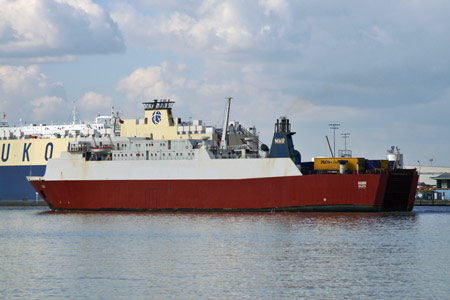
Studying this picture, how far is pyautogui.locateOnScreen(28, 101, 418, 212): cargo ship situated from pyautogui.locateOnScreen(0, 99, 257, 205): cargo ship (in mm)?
7250

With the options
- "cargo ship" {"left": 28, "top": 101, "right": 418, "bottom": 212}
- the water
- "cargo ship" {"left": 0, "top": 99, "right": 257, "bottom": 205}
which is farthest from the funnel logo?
the water

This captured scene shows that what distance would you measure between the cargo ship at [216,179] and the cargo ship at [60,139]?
7.25 m

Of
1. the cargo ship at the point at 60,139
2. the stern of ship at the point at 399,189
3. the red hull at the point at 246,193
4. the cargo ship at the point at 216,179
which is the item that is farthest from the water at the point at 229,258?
the cargo ship at the point at 60,139

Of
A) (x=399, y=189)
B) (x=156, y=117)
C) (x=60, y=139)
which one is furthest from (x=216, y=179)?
(x=60, y=139)

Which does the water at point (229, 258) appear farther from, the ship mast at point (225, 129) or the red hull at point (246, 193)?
the ship mast at point (225, 129)

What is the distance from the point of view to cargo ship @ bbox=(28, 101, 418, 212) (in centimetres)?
4822

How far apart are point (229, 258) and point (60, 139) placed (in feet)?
131

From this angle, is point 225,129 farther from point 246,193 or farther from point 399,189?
point 399,189

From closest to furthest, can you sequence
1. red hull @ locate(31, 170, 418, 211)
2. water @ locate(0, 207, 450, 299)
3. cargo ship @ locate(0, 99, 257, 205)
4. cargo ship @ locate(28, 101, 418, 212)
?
water @ locate(0, 207, 450, 299), red hull @ locate(31, 170, 418, 211), cargo ship @ locate(28, 101, 418, 212), cargo ship @ locate(0, 99, 257, 205)

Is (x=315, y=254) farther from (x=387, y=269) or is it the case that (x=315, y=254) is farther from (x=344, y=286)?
(x=344, y=286)

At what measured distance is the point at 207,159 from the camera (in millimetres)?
51781

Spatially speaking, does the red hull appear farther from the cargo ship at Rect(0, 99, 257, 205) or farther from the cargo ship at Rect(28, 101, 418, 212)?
the cargo ship at Rect(0, 99, 257, 205)

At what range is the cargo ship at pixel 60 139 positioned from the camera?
6291 cm

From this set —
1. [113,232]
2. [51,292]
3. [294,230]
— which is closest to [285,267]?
[51,292]
